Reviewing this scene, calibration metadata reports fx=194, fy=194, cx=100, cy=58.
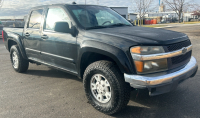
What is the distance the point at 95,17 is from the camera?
409 cm

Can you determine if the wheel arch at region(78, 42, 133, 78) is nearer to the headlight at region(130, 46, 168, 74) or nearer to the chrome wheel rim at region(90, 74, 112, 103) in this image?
the headlight at region(130, 46, 168, 74)

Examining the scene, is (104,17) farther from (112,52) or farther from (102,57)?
(112,52)

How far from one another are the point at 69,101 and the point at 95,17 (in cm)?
180

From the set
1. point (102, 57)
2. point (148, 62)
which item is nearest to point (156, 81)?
point (148, 62)

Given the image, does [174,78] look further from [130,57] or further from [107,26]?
[107,26]

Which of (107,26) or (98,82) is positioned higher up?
(107,26)

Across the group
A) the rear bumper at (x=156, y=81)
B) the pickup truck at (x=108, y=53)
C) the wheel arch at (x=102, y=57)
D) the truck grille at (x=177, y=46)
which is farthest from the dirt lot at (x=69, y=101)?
the truck grille at (x=177, y=46)

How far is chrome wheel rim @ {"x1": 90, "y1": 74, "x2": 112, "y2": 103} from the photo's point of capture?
3.14 meters

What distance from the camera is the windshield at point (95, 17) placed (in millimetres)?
3812

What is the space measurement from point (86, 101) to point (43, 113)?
0.83 meters

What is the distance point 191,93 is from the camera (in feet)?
12.6

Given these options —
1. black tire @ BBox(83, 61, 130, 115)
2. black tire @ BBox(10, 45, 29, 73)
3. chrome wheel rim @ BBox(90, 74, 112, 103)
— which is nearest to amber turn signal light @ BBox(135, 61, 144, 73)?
black tire @ BBox(83, 61, 130, 115)

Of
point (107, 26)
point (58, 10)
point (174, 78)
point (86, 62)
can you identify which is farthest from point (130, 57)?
point (58, 10)

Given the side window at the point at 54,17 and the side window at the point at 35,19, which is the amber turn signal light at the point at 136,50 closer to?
the side window at the point at 54,17
